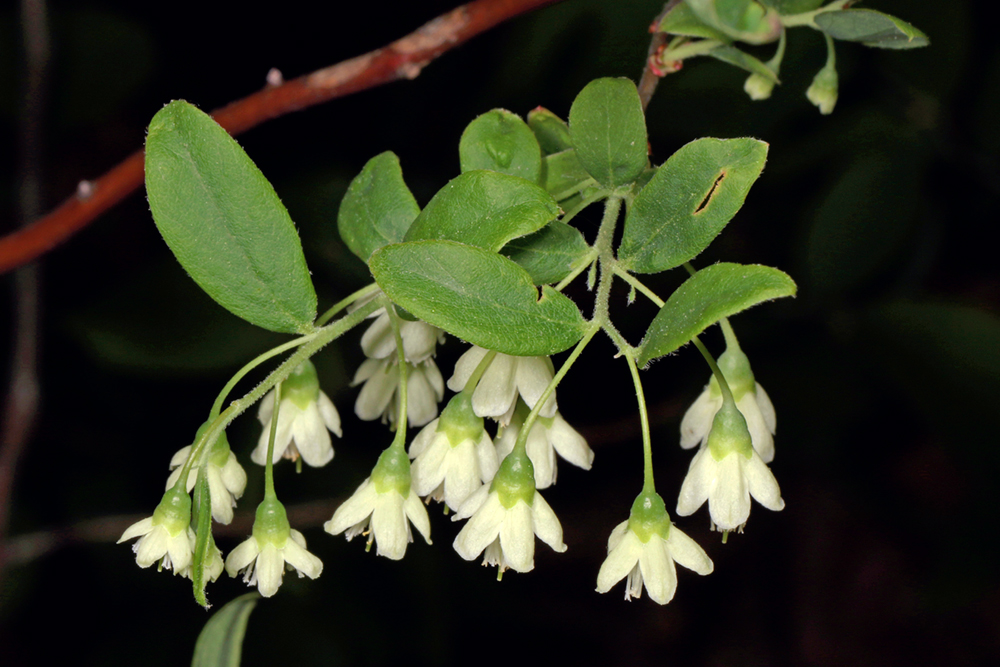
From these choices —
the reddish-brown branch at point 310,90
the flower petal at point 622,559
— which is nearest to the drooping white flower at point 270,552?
the flower petal at point 622,559

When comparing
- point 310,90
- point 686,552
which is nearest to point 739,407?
point 686,552

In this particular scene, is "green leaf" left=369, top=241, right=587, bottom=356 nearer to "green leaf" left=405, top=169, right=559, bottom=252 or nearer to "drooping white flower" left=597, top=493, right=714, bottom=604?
"green leaf" left=405, top=169, right=559, bottom=252

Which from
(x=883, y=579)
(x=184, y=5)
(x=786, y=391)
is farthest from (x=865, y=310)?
(x=184, y=5)

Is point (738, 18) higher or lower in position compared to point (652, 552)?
higher

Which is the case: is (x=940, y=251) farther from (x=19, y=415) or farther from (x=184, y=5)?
(x=19, y=415)

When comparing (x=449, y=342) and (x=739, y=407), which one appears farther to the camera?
(x=449, y=342)

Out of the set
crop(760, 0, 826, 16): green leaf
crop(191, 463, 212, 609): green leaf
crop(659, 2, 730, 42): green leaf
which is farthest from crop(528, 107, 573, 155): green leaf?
Answer: crop(191, 463, 212, 609): green leaf

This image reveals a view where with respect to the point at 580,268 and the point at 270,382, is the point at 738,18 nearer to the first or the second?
the point at 580,268
